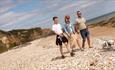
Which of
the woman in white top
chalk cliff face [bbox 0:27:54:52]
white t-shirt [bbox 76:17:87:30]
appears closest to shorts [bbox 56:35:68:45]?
the woman in white top

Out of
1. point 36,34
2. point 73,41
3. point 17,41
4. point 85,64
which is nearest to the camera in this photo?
point 85,64

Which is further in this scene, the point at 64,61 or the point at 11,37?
the point at 11,37

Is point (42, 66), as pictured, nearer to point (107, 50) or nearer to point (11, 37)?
point (107, 50)

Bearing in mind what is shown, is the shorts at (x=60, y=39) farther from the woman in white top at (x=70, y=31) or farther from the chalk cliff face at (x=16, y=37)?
the chalk cliff face at (x=16, y=37)

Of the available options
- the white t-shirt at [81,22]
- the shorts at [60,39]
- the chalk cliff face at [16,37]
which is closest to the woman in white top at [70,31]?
the shorts at [60,39]

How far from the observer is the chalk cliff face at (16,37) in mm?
68113

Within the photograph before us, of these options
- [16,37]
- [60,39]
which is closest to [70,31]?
[60,39]

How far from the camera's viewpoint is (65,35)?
22.4 meters

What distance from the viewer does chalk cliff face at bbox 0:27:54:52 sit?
223 feet

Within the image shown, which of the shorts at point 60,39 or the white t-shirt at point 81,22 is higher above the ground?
the white t-shirt at point 81,22

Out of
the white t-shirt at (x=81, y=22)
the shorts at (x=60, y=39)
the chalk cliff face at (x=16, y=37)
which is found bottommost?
the chalk cliff face at (x=16, y=37)

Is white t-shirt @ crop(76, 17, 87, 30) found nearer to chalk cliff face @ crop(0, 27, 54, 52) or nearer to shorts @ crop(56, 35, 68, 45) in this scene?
shorts @ crop(56, 35, 68, 45)

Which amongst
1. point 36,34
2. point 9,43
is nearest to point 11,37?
point 9,43

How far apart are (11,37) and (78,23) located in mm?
52151
